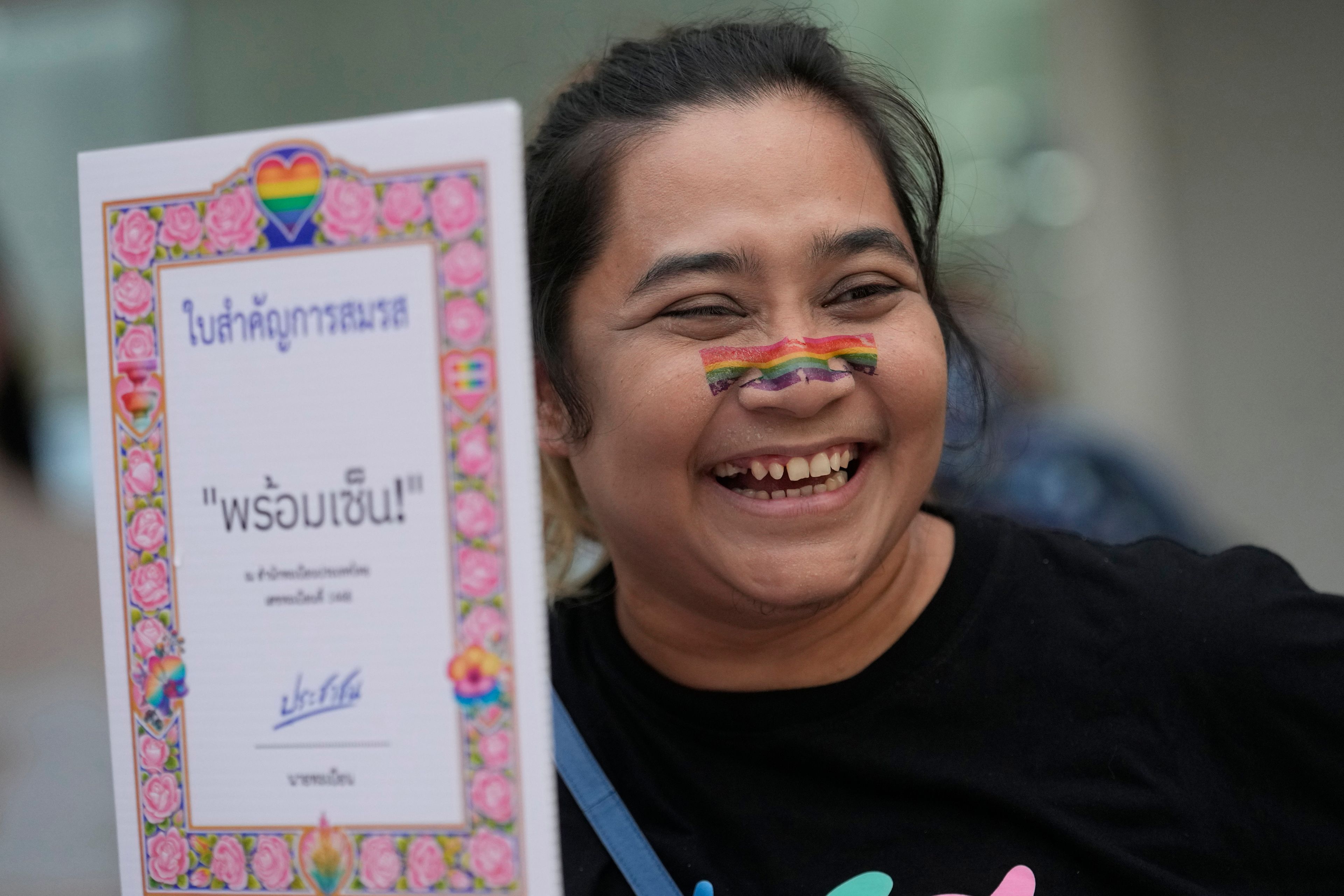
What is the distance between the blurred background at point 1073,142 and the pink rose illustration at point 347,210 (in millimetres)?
3184

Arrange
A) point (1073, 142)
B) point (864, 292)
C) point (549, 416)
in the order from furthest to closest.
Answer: point (1073, 142)
point (549, 416)
point (864, 292)

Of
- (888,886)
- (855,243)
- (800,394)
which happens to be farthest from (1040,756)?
(855,243)

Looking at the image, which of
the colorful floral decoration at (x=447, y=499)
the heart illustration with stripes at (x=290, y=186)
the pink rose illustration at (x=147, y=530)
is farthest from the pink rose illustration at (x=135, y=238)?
the pink rose illustration at (x=147, y=530)

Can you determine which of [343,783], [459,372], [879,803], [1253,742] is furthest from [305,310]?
[1253,742]

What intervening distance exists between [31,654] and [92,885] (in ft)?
1.59

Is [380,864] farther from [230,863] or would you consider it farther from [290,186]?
[290,186]

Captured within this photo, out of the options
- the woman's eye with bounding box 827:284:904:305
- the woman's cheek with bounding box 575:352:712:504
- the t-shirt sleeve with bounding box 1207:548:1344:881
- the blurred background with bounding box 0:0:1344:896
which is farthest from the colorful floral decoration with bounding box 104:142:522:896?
the blurred background with bounding box 0:0:1344:896

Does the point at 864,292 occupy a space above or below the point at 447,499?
above

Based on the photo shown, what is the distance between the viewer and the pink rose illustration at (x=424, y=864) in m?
1.06

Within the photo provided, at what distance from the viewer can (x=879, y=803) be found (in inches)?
58.6

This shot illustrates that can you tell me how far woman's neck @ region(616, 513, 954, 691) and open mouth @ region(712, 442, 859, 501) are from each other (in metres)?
0.15

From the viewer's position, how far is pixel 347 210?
3.53ft

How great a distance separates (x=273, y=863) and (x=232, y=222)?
1.86 feet
